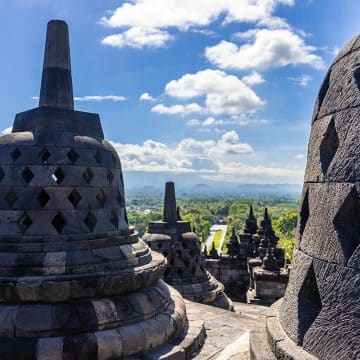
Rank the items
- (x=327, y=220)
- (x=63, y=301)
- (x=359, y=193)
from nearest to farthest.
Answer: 1. (x=359, y=193)
2. (x=327, y=220)
3. (x=63, y=301)

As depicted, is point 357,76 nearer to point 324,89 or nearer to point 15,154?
point 324,89

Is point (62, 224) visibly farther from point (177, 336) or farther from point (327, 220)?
point (327, 220)

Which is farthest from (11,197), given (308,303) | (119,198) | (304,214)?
(308,303)

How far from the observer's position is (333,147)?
8.13ft

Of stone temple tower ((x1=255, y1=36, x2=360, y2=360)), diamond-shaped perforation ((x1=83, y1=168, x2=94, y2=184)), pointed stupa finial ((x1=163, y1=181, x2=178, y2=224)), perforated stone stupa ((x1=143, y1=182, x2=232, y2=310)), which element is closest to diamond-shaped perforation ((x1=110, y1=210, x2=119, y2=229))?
diamond-shaped perforation ((x1=83, y1=168, x2=94, y2=184))

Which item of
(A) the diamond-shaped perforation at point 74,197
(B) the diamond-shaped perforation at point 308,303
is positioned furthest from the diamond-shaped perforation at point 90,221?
(B) the diamond-shaped perforation at point 308,303

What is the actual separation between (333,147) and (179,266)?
806cm

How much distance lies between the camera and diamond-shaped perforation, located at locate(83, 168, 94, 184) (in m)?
5.36

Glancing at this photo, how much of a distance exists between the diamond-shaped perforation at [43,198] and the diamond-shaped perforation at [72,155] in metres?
0.56

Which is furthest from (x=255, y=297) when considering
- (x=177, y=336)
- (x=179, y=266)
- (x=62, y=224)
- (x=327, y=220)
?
(x=327, y=220)

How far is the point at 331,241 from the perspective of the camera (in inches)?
89.5

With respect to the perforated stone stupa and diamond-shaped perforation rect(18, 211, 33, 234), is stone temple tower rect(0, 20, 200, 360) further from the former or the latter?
the perforated stone stupa

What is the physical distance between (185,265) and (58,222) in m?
5.53

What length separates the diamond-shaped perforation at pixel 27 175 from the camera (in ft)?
16.9
